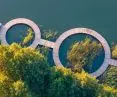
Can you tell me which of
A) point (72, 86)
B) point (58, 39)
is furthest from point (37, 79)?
point (58, 39)

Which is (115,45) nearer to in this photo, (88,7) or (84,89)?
(88,7)

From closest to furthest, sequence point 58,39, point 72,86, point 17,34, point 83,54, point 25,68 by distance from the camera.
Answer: point 25,68, point 72,86, point 83,54, point 58,39, point 17,34

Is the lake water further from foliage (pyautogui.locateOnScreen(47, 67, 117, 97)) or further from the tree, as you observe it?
the tree

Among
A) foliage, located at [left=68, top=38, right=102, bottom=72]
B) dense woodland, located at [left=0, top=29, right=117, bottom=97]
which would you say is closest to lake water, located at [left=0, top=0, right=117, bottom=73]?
foliage, located at [left=68, top=38, right=102, bottom=72]

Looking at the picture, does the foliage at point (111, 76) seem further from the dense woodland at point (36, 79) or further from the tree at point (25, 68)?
the tree at point (25, 68)

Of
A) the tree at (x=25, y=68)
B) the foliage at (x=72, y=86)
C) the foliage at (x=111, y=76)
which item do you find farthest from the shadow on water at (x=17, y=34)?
the tree at (x=25, y=68)

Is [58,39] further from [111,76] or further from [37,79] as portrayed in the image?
[37,79]
